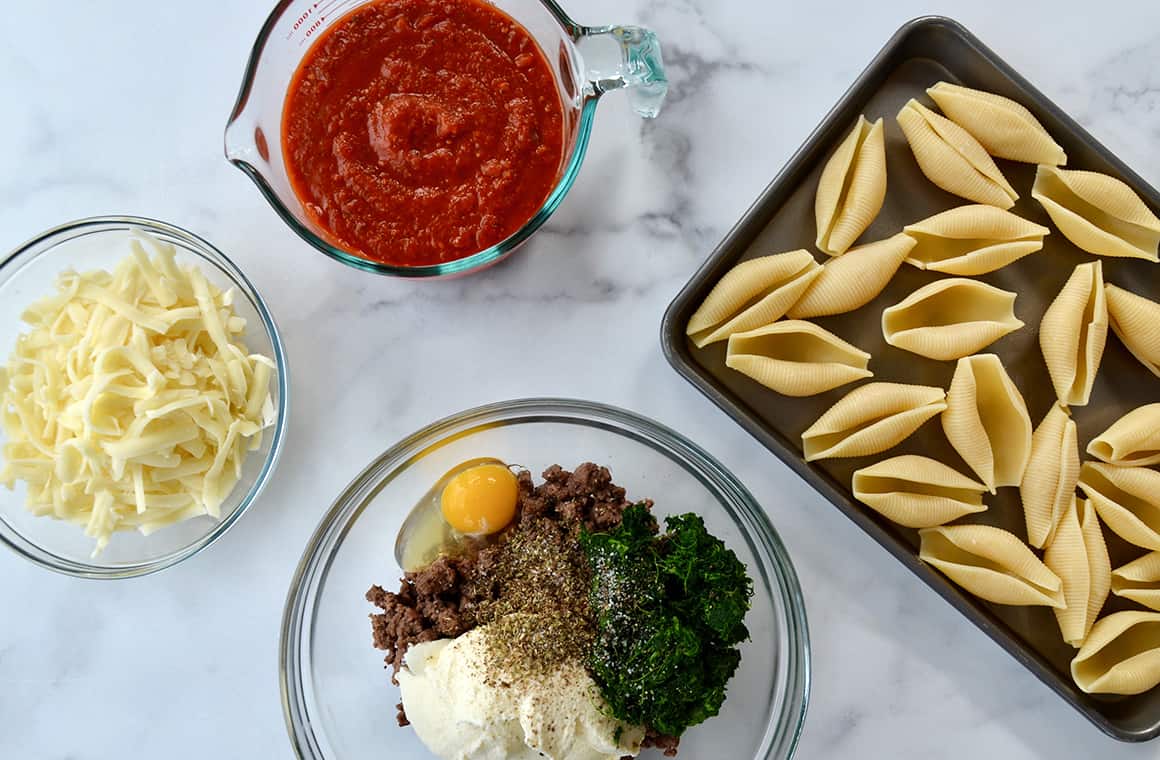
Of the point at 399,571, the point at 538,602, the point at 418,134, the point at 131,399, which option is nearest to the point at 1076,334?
the point at 538,602

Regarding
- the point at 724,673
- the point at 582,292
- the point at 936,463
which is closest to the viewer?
the point at 724,673

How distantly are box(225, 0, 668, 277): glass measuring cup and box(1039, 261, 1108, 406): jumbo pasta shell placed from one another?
2.99 feet

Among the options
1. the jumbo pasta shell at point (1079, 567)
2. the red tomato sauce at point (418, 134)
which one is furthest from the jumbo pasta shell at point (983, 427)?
the red tomato sauce at point (418, 134)

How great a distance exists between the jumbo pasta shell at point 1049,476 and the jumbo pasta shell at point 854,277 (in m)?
0.45

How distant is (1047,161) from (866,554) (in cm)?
89

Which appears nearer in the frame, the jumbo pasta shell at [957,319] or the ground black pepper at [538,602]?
the ground black pepper at [538,602]

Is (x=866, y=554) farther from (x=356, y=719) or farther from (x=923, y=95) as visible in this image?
(x=356, y=719)

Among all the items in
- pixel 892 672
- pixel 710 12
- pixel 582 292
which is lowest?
pixel 892 672

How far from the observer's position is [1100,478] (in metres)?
1.95

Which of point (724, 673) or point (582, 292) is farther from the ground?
point (582, 292)

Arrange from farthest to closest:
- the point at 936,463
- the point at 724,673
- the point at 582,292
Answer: the point at 582,292, the point at 936,463, the point at 724,673

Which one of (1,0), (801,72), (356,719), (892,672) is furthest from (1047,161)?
(1,0)

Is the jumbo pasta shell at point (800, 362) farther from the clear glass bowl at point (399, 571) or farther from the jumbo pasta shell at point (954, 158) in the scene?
the jumbo pasta shell at point (954, 158)

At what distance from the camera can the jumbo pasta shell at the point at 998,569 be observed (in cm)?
183
